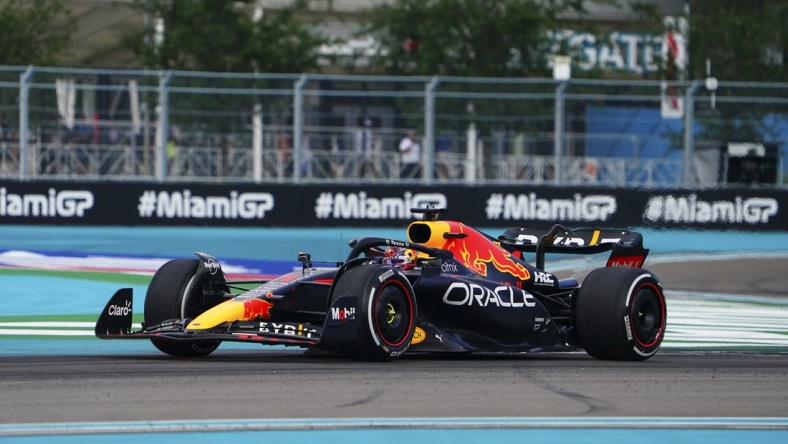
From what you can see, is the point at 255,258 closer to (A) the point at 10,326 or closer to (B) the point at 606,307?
(A) the point at 10,326

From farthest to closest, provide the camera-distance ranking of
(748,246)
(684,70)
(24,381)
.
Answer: (684,70)
(748,246)
(24,381)

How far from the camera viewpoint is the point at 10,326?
12211 mm

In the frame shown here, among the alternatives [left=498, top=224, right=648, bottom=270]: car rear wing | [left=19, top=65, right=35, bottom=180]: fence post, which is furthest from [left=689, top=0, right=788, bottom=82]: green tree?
[left=498, top=224, right=648, bottom=270]: car rear wing

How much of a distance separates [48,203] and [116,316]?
10634 millimetres

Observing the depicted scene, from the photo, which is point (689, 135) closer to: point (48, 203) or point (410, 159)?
point (410, 159)

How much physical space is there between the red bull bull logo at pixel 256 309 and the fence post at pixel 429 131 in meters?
10.6

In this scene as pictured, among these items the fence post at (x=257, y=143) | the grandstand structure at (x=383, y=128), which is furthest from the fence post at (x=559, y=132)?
the fence post at (x=257, y=143)

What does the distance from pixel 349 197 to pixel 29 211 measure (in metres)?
4.50

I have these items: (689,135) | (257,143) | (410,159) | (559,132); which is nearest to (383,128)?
(410,159)

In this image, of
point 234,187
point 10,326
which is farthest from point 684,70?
point 10,326

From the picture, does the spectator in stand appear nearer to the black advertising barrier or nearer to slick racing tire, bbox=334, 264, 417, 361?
the black advertising barrier

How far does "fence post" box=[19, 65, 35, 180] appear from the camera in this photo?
63.2ft

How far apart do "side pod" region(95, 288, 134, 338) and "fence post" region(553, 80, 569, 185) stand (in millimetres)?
11227

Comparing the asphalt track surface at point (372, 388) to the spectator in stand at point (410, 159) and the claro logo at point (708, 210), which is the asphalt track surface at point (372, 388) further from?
the spectator in stand at point (410, 159)
